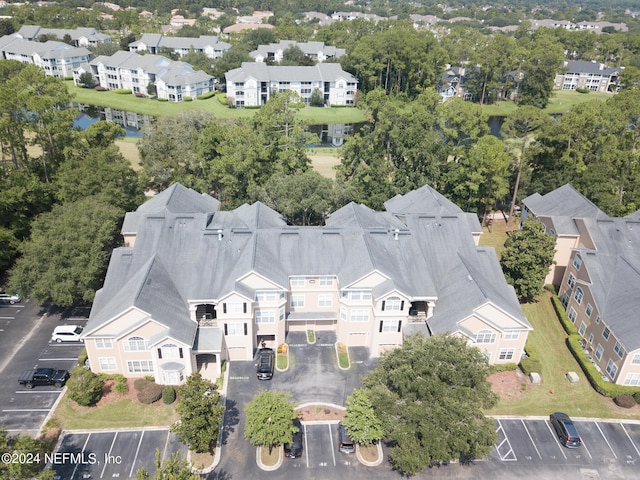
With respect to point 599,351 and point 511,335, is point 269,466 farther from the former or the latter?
point 599,351

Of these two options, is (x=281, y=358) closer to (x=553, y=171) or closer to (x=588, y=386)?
(x=588, y=386)

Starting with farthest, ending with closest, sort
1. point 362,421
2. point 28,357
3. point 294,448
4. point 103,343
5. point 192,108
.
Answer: point 192,108, point 28,357, point 103,343, point 294,448, point 362,421

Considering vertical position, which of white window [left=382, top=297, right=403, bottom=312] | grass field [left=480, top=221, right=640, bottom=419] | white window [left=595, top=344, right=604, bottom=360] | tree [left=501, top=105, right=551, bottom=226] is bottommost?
grass field [left=480, top=221, right=640, bottom=419]

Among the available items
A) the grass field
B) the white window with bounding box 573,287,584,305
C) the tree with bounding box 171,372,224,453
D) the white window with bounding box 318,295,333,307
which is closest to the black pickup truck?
the tree with bounding box 171,372,224,453

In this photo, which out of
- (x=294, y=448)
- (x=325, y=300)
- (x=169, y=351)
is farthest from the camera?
(x=325, y=300)

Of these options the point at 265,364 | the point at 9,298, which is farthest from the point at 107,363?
the point at 9,298

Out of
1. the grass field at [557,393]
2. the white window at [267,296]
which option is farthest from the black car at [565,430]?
the white window at [267,296]

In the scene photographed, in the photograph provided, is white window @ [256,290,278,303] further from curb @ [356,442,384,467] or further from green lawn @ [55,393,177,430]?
curb @ [356,442,384,467]

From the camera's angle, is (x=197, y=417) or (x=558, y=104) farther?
(x=558, y=104)
